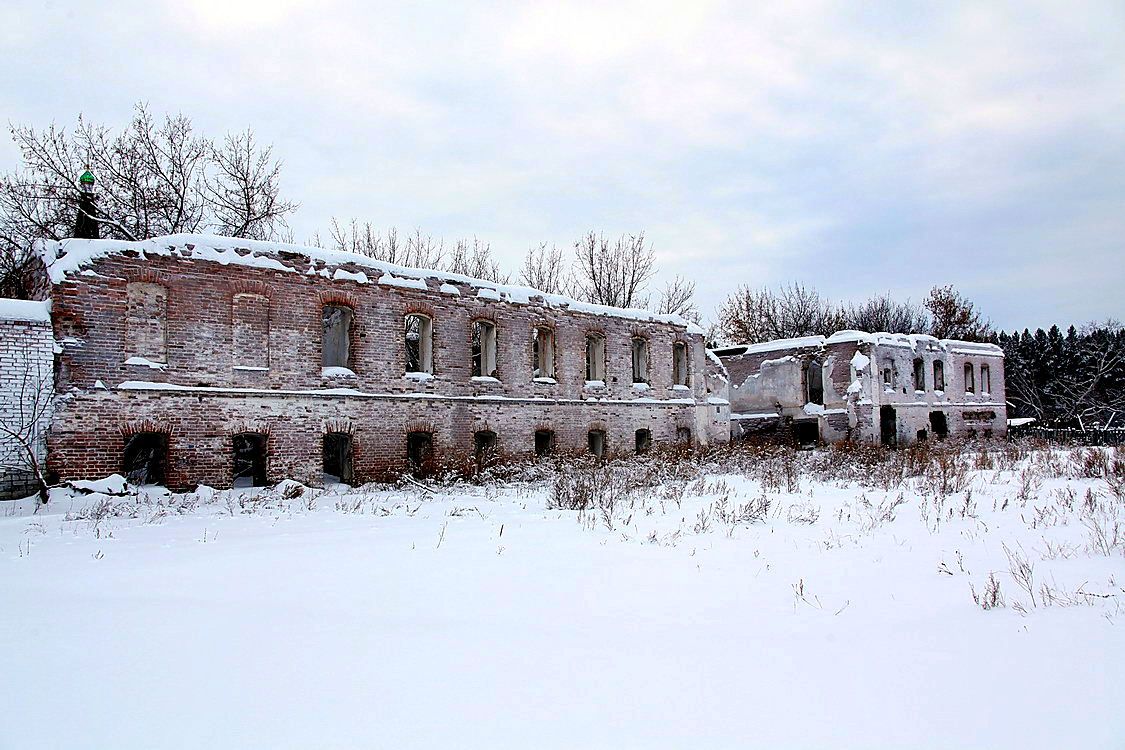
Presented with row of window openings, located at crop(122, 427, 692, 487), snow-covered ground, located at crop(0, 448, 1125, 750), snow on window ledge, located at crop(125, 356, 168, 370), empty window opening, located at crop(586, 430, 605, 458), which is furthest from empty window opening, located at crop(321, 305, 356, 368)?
snow-covered ground, located at crop(0, 448, 1125, 750)

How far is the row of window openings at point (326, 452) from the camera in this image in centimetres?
1509

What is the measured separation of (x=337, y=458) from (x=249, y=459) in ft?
7.87

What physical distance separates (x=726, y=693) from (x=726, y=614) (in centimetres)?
157

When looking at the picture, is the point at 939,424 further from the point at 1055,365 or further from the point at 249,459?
the point at 249,459

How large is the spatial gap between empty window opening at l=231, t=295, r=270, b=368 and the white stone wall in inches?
125

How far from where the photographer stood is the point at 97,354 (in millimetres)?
13531

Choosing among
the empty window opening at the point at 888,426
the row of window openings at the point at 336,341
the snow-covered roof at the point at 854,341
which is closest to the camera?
the row of window openings at the point at 336,341

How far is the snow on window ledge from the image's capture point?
45.5 feet

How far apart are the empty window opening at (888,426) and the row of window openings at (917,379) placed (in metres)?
1.07

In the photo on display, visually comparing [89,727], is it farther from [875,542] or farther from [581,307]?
[581,307]

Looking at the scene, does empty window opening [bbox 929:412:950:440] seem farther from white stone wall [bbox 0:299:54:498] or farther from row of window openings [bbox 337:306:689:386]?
→ white stone wall [bbox 0:299:54:498]

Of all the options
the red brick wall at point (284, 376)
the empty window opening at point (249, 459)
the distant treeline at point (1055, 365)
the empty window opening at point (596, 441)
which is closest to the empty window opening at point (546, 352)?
→ the red brick wall at point (284, 376)

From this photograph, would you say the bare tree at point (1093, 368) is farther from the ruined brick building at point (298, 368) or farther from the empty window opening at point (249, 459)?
the empty window opening at point (249, 459)

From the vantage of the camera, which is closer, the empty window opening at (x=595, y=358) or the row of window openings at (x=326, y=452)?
the row of window openings at (x=326, y=452)
